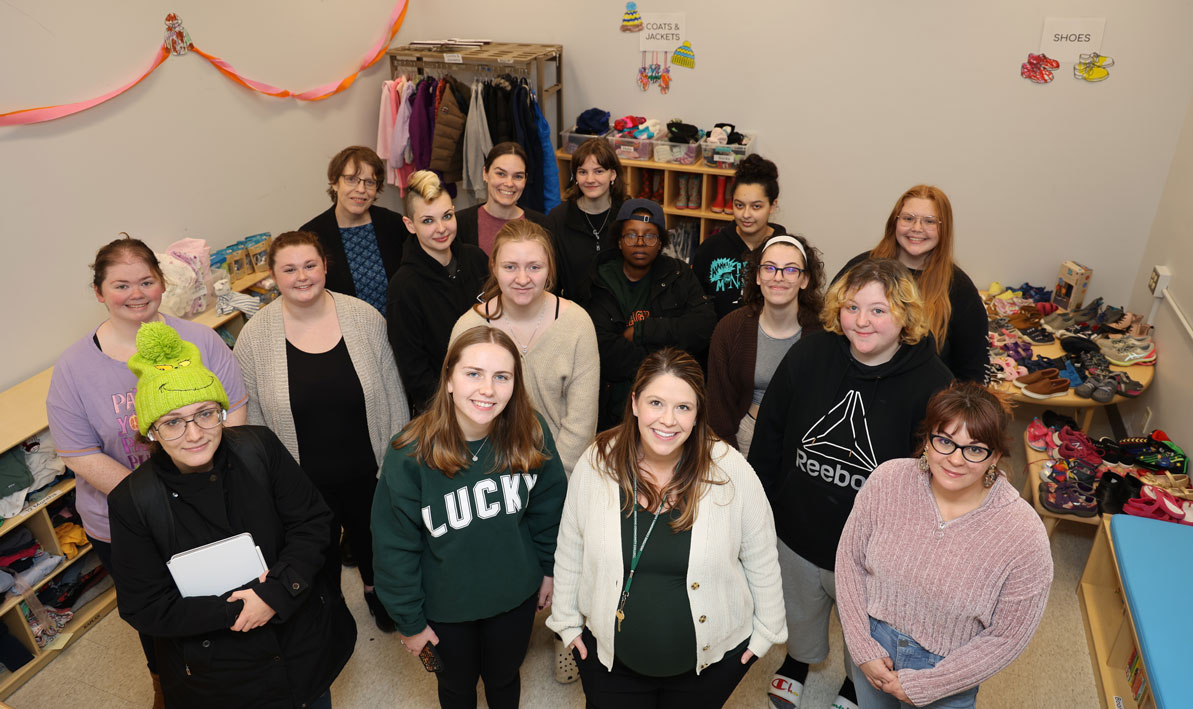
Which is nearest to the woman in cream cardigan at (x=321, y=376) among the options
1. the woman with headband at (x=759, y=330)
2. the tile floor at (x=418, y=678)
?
the tile floor at (x=418, y=678)

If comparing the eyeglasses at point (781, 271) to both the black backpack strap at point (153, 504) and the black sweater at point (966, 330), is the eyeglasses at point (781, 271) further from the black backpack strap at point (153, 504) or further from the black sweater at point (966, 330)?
the black backpack strap at point (153, 504)

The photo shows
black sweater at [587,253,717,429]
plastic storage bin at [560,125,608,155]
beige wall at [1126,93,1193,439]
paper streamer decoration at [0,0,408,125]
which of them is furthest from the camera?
plastic storage bin at [560,125,608,155]

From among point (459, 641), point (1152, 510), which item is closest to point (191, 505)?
point (459, 641)

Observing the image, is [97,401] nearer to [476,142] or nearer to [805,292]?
[805,292]

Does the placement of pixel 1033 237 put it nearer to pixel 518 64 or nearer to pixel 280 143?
pixel 518 64

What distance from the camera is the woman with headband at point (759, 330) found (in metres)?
2.49

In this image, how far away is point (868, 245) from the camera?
17.1ft

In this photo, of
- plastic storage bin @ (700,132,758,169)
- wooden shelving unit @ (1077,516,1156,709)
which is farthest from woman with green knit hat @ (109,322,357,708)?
plastic storage bin @ (700,132,758,169)

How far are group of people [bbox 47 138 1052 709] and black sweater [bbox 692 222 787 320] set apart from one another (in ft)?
1.61

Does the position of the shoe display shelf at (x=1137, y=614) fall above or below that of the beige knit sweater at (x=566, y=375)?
below

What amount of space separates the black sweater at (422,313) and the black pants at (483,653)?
91 centimetres

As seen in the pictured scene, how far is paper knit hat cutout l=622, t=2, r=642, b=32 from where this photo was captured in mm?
5113

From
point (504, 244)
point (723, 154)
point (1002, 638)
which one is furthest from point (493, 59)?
point (1002, 638)

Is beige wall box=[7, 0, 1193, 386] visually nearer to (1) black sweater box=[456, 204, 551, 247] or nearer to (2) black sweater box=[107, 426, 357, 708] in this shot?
(1) black sweater box=[456, 204, 551, 247]
